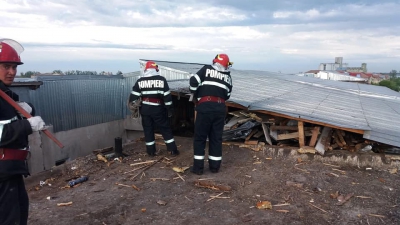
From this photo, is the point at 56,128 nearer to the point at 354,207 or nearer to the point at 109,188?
the point at 109,188

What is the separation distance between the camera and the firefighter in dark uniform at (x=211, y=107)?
5.77 m

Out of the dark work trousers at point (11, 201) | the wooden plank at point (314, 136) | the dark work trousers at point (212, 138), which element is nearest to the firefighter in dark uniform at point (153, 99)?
the dark work trousers at point (212, 138)

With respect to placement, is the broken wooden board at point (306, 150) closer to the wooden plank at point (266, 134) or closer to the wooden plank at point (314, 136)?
the wooden plank at point (314, 136)

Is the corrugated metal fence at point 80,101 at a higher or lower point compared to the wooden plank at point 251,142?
higher

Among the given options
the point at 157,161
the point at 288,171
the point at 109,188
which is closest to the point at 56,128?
the point at 157,161

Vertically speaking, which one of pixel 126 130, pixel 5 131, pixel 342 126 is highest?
pixel 5 131

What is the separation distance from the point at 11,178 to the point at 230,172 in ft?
12.9

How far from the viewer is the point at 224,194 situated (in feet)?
16.3

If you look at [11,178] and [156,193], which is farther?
[156,193]

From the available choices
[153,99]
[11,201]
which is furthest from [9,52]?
[153,99]

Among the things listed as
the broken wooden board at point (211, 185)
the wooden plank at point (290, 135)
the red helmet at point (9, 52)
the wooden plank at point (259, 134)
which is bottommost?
the broken wooden board at point (211, 185)

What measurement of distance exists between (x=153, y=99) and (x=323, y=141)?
3.75 m

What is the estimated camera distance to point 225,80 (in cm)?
588

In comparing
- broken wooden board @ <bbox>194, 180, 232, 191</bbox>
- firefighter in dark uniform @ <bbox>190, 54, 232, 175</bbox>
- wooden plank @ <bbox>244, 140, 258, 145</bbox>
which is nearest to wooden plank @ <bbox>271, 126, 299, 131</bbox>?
wooden plank @ <bbox>244, 140, 258, 145</bbox>
